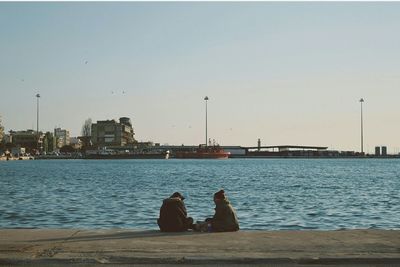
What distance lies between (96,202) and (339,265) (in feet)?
98.7

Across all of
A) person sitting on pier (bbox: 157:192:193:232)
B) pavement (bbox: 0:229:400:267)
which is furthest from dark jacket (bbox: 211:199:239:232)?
person sitting on pier (bbox: 157:192:193:232)

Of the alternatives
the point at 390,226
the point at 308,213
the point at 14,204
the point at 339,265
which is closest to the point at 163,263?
the point at 339,265

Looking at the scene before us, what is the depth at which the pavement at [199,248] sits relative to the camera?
1184cm

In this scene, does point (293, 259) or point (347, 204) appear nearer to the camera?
point (293, 259)

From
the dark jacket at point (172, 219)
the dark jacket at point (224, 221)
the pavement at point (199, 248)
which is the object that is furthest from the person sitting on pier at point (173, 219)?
the dark jacket at point (224, 221)

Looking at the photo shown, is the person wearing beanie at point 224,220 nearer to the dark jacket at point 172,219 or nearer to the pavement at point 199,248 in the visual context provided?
the pavement at point 199,248

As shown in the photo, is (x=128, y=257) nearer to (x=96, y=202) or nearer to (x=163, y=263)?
(x=163, y=263)

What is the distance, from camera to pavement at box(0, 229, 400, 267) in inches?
466

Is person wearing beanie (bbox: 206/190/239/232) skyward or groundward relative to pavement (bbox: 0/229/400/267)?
skyward

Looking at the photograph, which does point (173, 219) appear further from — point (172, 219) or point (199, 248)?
point (199, 248)

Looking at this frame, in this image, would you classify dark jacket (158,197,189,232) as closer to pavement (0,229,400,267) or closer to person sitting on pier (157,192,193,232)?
person sitting on pier (157,192,193,232)

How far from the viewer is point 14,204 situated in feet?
127

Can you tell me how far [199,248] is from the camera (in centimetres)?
1308

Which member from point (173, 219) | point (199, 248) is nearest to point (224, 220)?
point (173, 219)
